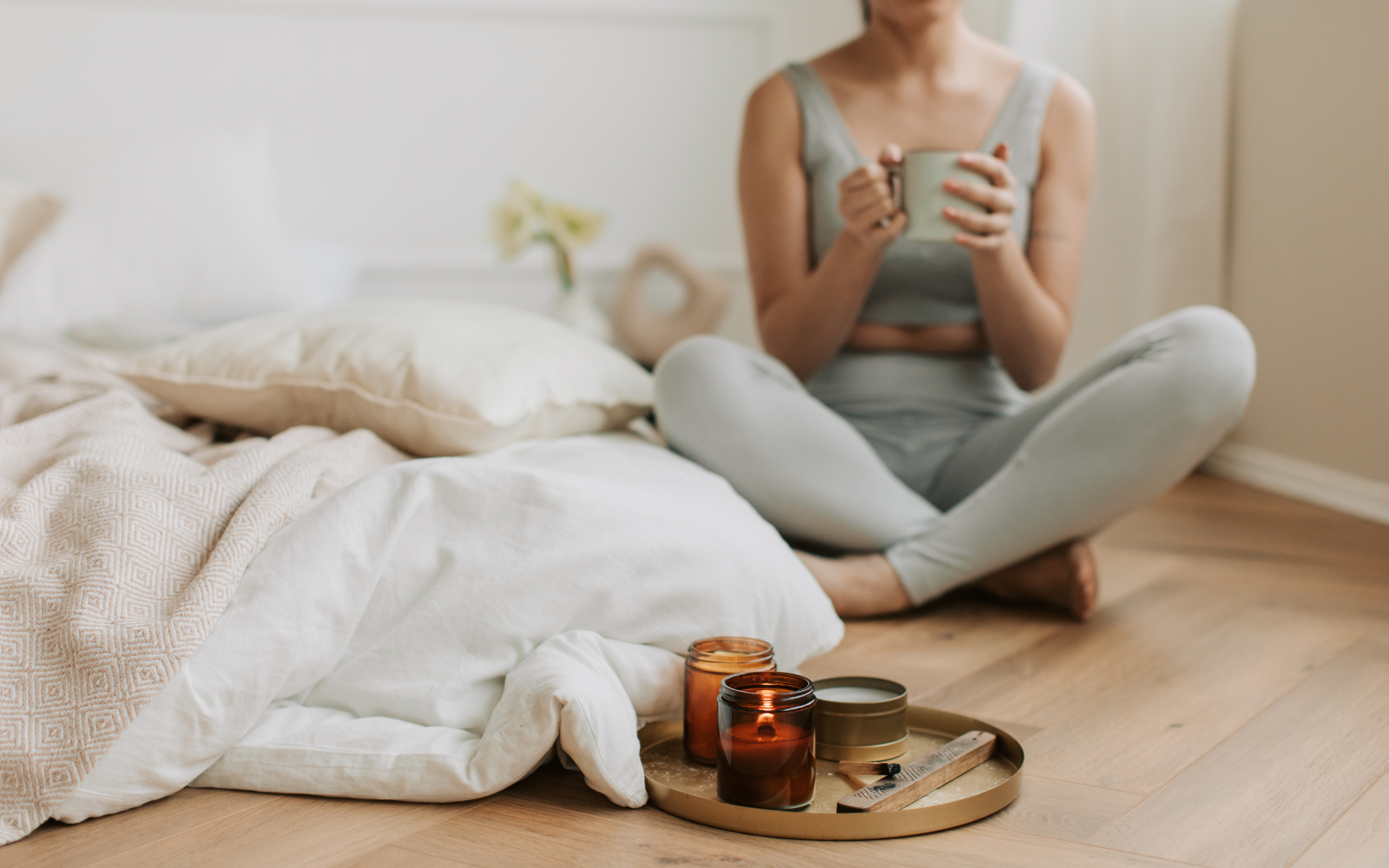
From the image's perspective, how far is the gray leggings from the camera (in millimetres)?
1268

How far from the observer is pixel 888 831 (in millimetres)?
798

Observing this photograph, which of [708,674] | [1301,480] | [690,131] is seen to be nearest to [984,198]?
[708,674]

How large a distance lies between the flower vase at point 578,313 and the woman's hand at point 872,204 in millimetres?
1355

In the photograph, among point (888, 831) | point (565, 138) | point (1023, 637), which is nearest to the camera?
point (888, 831)

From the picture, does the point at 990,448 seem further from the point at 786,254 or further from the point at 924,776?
the point at 924,776

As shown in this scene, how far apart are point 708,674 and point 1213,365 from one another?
700mm

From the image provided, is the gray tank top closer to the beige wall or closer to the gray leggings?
the gray leggings

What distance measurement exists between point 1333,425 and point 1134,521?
43 centimetres

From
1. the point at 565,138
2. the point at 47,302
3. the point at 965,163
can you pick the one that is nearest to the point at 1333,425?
the point at 965,163

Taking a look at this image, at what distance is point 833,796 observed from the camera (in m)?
0.85

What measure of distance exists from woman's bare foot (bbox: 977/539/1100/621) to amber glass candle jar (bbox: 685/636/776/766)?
0.55 m

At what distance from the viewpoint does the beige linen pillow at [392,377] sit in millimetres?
1130

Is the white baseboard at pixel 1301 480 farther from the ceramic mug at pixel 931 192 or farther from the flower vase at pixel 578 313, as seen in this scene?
the flower vase at pixel 578 313

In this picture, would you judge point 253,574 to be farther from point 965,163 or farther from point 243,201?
point 243,201
